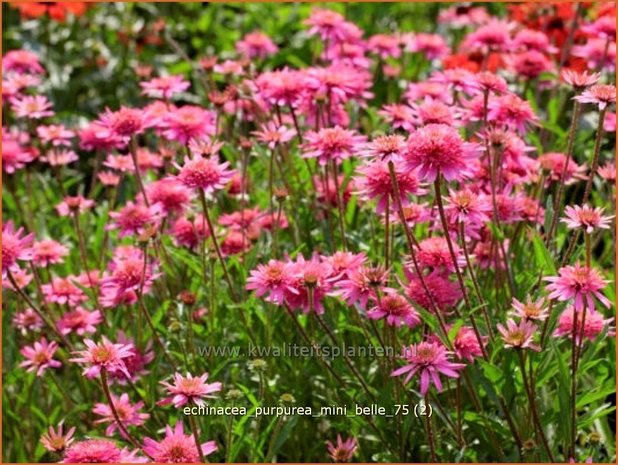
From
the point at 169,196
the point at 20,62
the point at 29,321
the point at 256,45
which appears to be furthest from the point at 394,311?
the point at 20,62

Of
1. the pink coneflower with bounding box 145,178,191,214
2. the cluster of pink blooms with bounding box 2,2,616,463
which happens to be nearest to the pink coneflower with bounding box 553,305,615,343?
the cluster of pink blooms with bounding box 2,2,616,463

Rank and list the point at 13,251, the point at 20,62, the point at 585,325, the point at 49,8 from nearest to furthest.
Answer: the point at 585,325 → the point at 13,251 → the point at 20,62 → the point at 49,8

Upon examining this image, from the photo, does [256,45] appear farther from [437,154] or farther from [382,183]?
[437,154]

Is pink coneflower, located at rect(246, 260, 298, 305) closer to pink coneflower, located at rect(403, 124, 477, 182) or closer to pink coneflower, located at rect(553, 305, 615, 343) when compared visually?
pink coneflower, located at rect(403, 124, 477, 182)

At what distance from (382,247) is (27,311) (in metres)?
0.73

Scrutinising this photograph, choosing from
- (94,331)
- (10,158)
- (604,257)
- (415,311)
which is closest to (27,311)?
(94,331)

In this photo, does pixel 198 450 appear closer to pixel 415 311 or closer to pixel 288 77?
pixel 415 311

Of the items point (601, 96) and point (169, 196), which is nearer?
point (601, 96)

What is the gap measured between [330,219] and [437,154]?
0.52 meters

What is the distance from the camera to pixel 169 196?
1.98 metres

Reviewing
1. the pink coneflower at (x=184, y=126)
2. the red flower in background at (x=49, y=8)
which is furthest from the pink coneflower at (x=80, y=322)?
the red flower in background at (x=49, y=8)

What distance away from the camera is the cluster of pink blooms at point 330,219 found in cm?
152

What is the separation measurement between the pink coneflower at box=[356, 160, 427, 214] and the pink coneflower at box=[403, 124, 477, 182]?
121 mm

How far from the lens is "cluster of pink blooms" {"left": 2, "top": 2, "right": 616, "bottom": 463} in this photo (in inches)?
59.8
